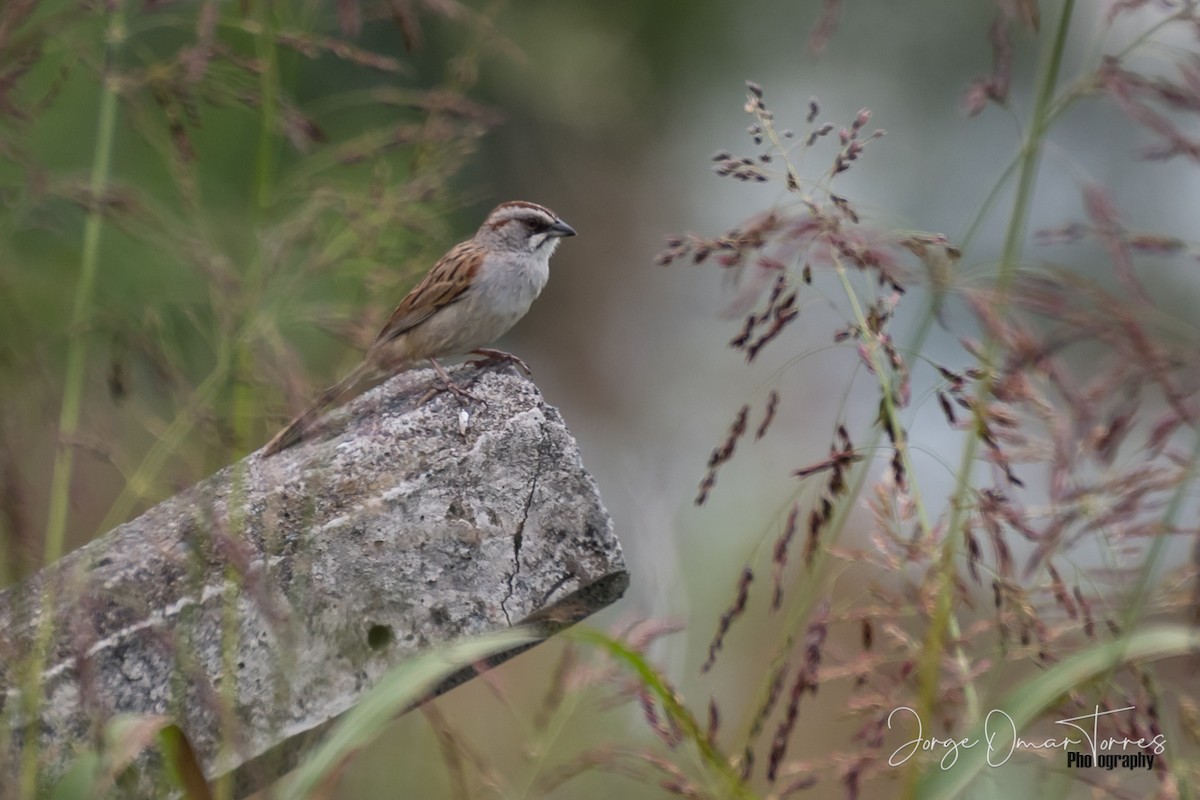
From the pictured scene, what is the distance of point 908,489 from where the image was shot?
2693 mm

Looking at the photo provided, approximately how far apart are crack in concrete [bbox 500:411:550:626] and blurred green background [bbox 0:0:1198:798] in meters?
0.35

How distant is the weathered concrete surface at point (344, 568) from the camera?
2773 mm

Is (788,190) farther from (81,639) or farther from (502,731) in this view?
(502,731)

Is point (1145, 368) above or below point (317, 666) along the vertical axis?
below

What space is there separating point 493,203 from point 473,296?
1340cm

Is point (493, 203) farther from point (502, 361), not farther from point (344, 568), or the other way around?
point (344, 568)

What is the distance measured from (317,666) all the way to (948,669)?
1.36 metres

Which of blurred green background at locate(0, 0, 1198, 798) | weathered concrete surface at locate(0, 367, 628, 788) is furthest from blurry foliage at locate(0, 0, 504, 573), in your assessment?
weathered concrete surface at locate(0, 367, 628, 788)

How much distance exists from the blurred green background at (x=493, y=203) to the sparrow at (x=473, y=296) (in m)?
0.24

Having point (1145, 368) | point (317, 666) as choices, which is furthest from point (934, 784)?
point (317, 666)

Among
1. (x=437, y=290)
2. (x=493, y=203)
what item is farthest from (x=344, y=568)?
(x=493, y=203)

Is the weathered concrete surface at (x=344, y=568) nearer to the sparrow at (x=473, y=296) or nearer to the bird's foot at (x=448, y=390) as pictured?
the bird's foot at (x=448, y=390)

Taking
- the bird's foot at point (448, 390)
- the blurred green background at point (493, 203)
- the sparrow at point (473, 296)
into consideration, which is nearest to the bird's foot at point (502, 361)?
the bird's foot at point (448, 390)

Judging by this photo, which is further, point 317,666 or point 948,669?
point 317,666
